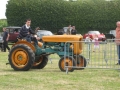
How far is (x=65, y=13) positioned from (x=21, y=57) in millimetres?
A: 41366

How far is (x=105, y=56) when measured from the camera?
15359mm

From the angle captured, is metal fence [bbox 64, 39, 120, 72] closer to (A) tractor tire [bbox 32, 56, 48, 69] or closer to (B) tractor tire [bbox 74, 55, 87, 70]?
(B) tractor tire [bbox 74, 55, 87, 70]

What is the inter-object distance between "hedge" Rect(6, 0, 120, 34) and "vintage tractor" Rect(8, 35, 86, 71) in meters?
39.7

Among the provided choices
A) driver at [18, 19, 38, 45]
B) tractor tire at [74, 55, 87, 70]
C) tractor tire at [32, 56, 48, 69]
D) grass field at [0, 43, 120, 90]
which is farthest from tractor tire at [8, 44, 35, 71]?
tractor tire at [74, 55, 87, 70]

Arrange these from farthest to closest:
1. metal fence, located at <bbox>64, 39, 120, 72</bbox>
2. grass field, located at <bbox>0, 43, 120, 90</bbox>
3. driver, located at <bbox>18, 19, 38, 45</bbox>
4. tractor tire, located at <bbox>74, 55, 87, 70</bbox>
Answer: driver, located at <bbox>18, 19, 38, 45</bbox> < tractor tire, located at <bbox>74, 55, 87, 70</bbox> < metal fence, located at <bbox>64, 39, 120, 72</bbox> < grass field, located at <bbox>0, 43, 120, 90</bbox>

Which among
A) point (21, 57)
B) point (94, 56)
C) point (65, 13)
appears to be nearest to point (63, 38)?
point (21, 57)

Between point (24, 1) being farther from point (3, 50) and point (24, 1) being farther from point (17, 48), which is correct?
point (17, 48)

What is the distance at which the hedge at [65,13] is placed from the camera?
5438 centimetres

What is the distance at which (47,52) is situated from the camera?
579 inches

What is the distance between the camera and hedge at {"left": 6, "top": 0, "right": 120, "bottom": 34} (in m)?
54.4

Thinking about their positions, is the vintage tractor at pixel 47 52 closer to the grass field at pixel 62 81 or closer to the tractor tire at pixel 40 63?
the tractor tire at pixel 40 63

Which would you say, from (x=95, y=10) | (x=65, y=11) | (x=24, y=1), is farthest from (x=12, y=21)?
(x=95, y=10)

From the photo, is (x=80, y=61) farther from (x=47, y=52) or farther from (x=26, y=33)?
(x=26, y=33)

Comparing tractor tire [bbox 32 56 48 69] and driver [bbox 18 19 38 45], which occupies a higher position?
driver [bbox 18 19 38 45]
